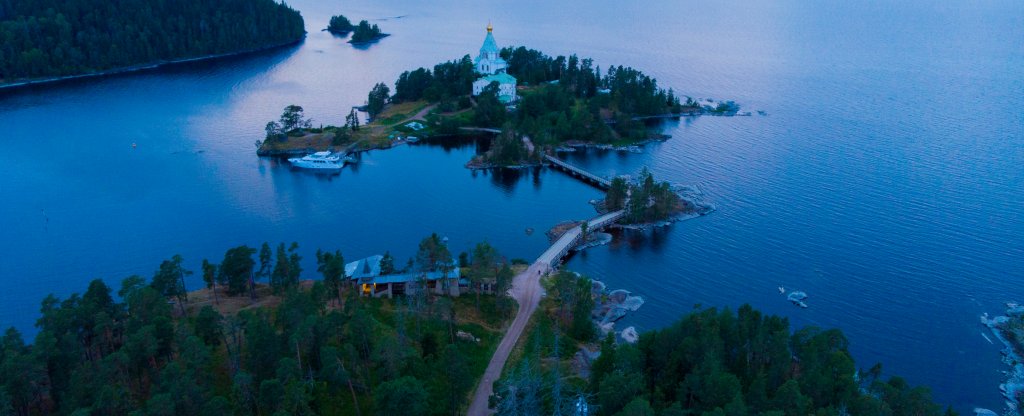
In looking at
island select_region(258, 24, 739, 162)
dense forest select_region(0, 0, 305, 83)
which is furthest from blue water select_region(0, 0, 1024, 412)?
dense forest select_region(0, 0, 305, 83)

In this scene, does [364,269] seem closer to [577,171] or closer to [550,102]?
[577,171]

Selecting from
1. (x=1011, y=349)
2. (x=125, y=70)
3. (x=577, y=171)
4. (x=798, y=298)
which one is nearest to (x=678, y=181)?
(x=577, y=171)

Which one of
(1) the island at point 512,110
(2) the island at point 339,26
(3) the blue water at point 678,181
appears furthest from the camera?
(2) the island at point 339,26

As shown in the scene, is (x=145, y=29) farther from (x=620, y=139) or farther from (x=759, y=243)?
(x=759, y=243)

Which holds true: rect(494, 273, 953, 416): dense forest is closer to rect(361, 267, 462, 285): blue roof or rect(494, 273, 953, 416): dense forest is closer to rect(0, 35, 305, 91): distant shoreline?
rect(361, 267, 462, 285): blue roof

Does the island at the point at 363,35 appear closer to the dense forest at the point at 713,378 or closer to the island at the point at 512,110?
the island at the point at 512,110

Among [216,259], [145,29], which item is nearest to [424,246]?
[216,259]

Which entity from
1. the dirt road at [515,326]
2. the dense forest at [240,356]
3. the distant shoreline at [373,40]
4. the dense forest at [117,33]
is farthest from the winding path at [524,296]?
the distant shoreline at [373,40]
